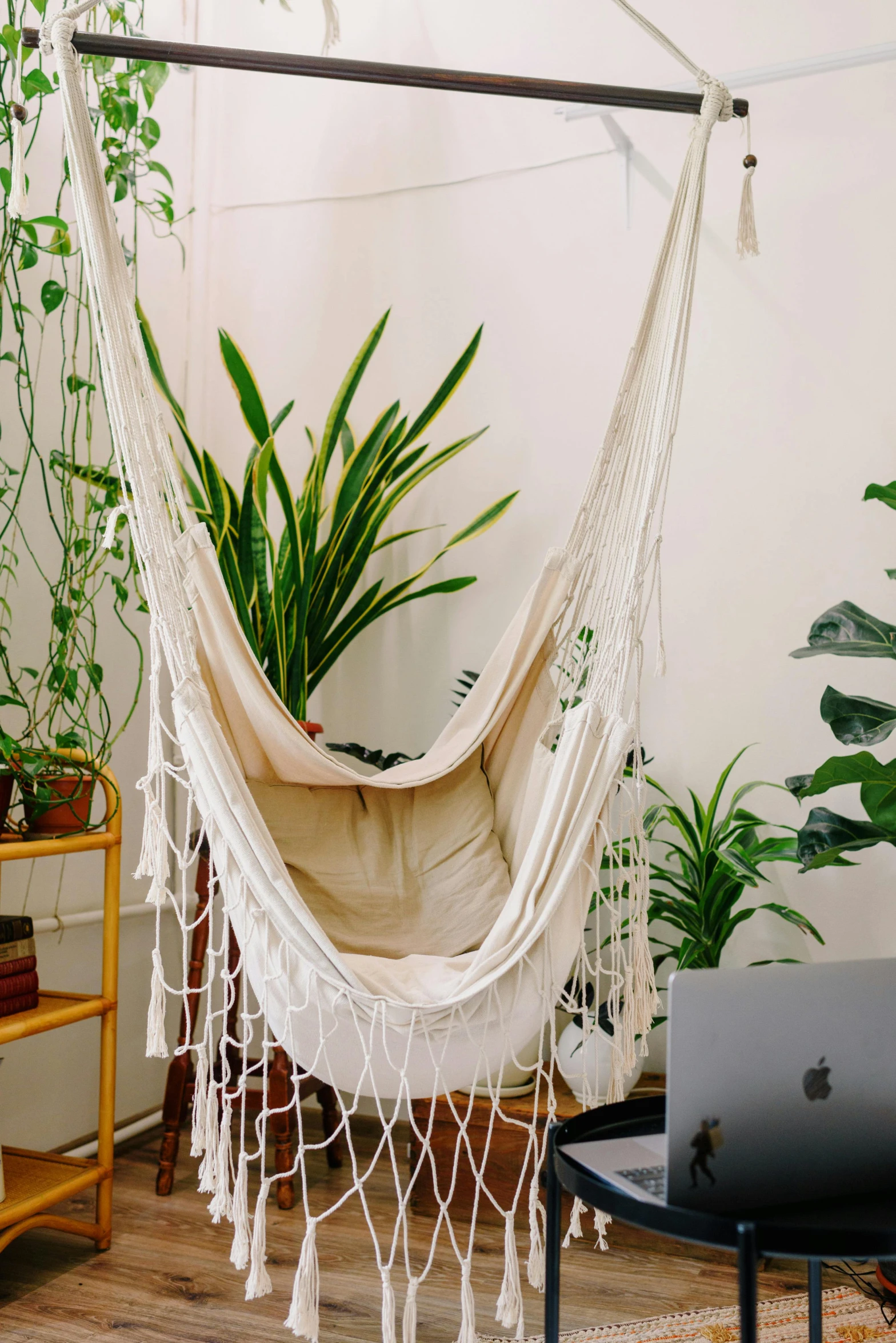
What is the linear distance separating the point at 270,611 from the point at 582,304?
0.90 m

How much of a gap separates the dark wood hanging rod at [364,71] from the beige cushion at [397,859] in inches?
36.0

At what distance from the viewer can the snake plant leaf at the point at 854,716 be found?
151cm

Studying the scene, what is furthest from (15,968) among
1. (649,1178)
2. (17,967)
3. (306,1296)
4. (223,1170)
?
(649,1178)

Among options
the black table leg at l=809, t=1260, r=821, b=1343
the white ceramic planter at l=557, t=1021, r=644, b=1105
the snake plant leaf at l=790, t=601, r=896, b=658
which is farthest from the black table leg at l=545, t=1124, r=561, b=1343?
the snake plant leaf at l=790, t=601, r=896, b=658

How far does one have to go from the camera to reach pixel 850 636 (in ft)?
5.14

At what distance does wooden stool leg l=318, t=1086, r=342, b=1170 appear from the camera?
6.73ft

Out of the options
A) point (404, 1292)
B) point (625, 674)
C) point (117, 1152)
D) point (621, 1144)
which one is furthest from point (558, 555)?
point (117, 1152)

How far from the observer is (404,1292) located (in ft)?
5.22

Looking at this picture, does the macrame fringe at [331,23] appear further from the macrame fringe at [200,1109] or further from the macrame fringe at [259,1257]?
the macrame fringe at [259,1257]

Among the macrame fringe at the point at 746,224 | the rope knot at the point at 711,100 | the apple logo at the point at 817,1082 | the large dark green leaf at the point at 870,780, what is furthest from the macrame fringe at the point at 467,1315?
the rope knot at the point at 711,100

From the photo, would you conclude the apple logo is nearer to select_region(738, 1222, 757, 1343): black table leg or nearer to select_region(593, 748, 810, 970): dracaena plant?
select_region(738, 1222, 757, 1343): black table leg

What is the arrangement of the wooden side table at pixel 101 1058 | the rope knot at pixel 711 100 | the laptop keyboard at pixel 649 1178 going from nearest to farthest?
the laptop keyboard at pixel 649 1178 → the rope knot at pixel 711 100 → the wooden side table at pixel 101 1058

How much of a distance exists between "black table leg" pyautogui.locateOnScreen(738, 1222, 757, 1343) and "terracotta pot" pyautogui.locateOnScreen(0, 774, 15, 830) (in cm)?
121

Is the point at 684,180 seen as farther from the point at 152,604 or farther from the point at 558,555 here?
the point at 152,604
